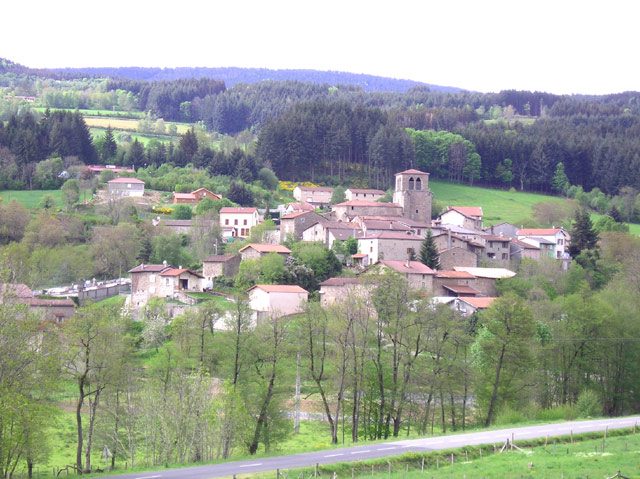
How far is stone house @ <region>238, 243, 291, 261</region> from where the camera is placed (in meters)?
75.5

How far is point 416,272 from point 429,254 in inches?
215

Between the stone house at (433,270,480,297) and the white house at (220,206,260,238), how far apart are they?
20085mm

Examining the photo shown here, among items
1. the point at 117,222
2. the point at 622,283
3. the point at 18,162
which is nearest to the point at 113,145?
the point at 18,162

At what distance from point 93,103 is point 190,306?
392ft

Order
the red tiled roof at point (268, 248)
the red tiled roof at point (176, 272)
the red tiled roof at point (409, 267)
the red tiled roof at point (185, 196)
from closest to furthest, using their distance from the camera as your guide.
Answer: the red tiled roof at point (409, 267) → the red tiled roof at point (176, 272) → the red tiled roof at point (268, 248) → the red tiled roof at point (185, 196)

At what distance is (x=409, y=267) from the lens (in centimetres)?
7331

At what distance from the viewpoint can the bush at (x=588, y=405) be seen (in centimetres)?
4706

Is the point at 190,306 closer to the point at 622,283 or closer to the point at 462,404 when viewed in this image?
the point at 462,404

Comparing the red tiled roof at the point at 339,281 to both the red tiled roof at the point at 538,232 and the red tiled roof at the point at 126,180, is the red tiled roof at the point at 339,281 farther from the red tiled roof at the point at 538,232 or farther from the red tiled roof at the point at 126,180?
the red tiled roof at the point at 126,180

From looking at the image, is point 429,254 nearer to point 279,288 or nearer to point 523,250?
point 523,250

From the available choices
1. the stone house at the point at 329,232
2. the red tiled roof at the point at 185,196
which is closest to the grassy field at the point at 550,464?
the stone house at the point at 329,232

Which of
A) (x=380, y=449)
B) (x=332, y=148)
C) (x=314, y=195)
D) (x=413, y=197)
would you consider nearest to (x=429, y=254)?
(x=413, y=197)

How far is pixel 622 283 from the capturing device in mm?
75188

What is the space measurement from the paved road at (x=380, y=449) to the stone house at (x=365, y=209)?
5097 cm
